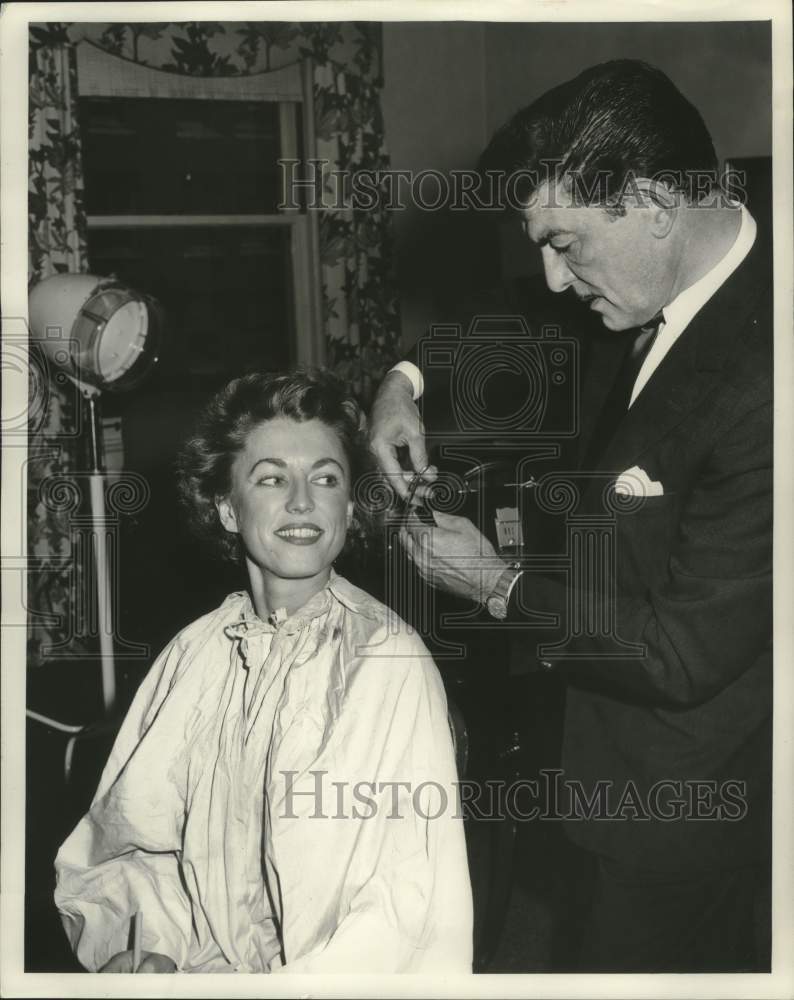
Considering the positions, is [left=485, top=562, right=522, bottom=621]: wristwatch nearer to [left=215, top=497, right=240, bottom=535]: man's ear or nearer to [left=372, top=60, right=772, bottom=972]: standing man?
[left=372, top=60, right=772, bottom=972]: standing man

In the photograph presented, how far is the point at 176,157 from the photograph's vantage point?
3057 mm

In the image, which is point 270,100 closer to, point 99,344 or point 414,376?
point 99,344

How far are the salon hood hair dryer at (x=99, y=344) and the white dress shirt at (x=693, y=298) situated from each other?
3.29 feet

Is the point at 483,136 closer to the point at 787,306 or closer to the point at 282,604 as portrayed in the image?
the point at 787,306

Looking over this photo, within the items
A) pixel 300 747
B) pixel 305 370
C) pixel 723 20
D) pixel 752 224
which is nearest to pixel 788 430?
pixel 752 224

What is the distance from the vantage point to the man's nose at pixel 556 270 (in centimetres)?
137

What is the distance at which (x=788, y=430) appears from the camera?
1339 mm

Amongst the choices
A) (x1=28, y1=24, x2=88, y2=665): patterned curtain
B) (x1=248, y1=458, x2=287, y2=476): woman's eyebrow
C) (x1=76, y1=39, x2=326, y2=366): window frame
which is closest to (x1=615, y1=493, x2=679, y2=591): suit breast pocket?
(x1=248, y1=458, x2=287, y2=476): woman's eyebrow

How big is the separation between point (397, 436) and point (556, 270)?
1.23 feet

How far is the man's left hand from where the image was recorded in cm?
139

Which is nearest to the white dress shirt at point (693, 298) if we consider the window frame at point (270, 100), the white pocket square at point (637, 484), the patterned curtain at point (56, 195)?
the white pocket square at point (637, 484)

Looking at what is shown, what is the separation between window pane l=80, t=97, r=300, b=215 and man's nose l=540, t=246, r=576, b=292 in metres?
1.99

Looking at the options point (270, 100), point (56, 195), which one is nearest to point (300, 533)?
point (56, 195)

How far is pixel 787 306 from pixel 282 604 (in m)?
0.90
